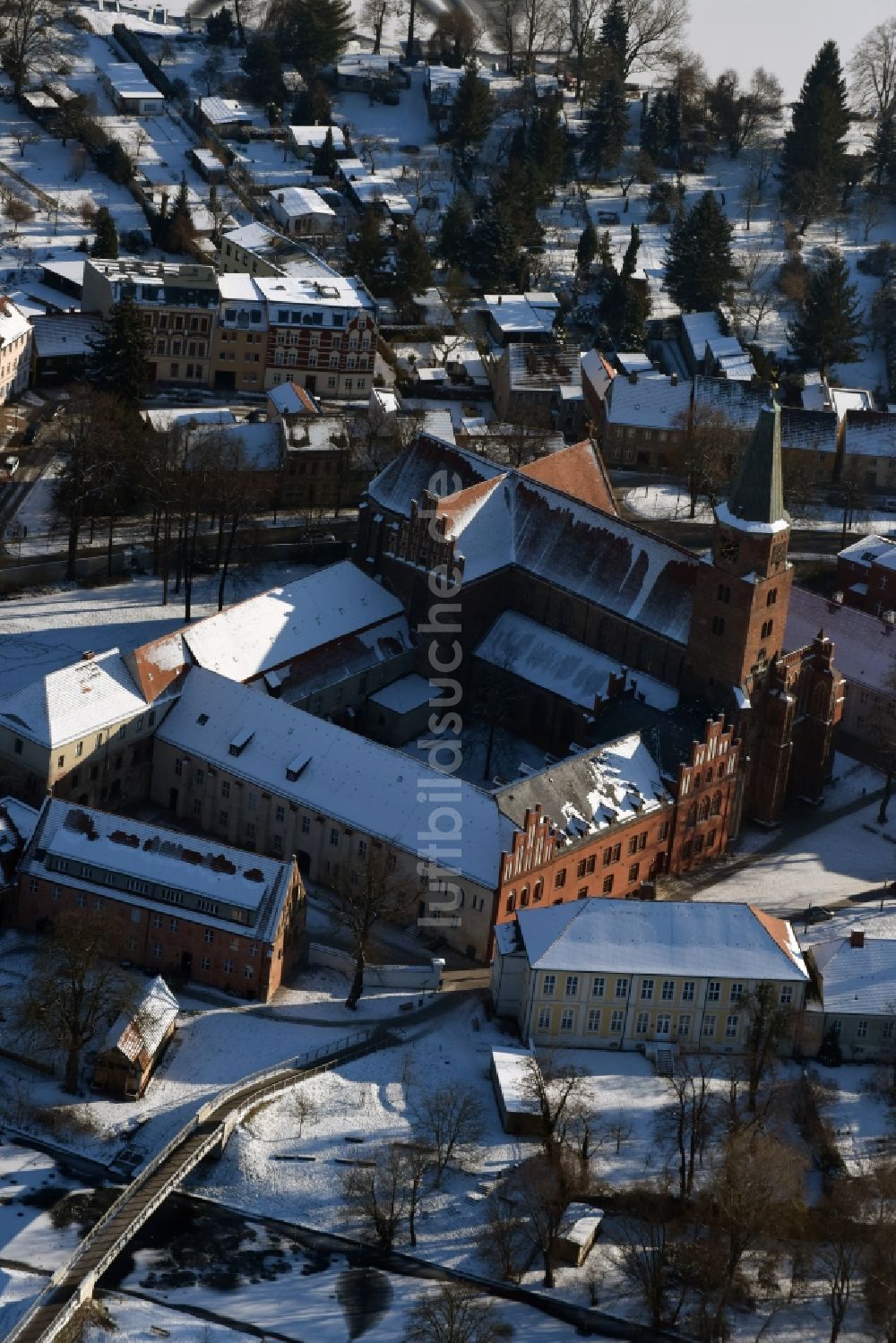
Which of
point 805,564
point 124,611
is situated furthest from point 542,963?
point 805,564

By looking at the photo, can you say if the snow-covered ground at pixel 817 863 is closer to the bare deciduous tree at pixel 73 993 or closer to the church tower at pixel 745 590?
the church tower at pixel 745 590

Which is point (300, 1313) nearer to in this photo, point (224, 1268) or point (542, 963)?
point (224, 1268)

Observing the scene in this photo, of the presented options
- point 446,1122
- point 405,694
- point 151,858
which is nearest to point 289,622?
point 405,694

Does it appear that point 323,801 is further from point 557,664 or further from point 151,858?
point 557,664

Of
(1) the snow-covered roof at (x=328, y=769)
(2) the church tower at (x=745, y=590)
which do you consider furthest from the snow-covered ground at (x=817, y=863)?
(1) the snow-covered roof at (x=328, y=769)

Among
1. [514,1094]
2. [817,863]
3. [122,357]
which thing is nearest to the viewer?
[514,1094]

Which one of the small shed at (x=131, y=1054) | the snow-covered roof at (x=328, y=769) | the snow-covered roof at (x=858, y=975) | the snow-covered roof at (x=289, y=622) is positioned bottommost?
the small shed at (x=131, y=1054)

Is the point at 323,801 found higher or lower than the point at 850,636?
lower
